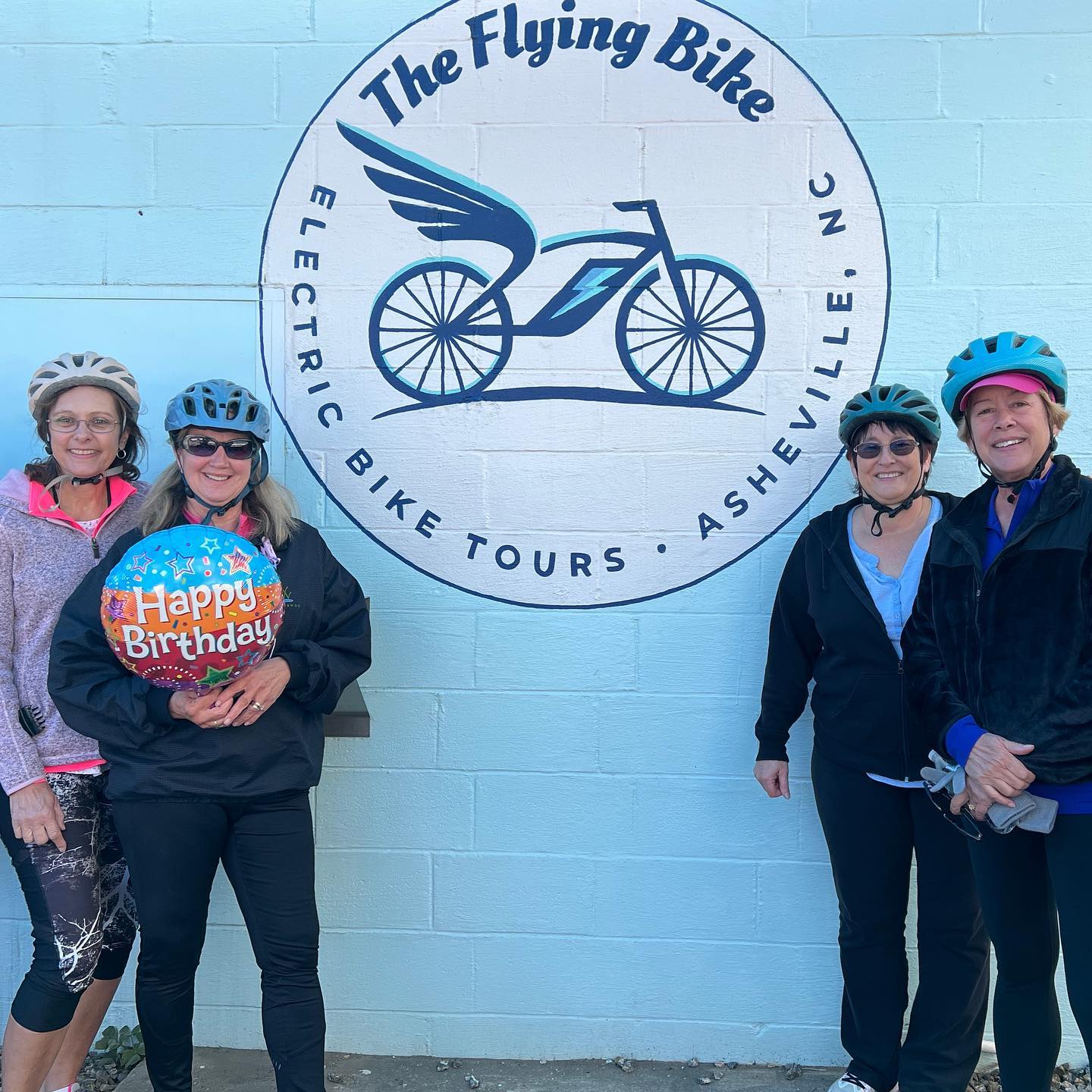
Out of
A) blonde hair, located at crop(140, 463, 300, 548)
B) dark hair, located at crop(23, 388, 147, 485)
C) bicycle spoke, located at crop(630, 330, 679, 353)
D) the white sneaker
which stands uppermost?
bicycle spoke, located at crop(630, 330, 679, 353)

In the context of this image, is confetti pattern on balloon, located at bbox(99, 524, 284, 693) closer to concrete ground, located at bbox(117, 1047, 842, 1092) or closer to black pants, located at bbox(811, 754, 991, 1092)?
concrete ground, located at bbox(117, 1047, 842, 1092)

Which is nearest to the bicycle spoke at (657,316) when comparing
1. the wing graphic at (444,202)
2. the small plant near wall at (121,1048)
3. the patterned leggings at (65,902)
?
the wing graphic at (444,202)

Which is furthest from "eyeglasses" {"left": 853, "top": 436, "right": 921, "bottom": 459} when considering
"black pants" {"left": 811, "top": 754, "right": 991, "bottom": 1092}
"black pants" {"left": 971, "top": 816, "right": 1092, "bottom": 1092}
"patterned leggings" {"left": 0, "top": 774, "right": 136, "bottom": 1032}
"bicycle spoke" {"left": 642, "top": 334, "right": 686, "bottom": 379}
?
"patterned leggings" {"left": 0, "top": 774, "right": 136, "bottom": 1032}

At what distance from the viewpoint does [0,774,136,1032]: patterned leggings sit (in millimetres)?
2562

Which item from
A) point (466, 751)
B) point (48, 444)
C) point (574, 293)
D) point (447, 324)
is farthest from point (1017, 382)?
point (48, 444)

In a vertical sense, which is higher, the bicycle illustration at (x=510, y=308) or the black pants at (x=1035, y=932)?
the bicycle illustration at (x=510, y=308)

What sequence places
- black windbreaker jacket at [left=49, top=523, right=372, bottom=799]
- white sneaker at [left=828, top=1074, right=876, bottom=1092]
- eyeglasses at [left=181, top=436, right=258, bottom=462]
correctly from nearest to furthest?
1. black windbreaker jacket at [left=49, top=523, right=372, bottom=799]
2. eyeglasses at [left=181, top=436, right=258, bottom=462]
3. white sneaker at [left=828, top=1074, right=876, bottom=1092]

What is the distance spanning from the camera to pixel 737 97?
306 centimetres

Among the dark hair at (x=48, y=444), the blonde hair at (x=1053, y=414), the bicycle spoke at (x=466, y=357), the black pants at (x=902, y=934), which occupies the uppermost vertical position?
the bicycle spoke at (x=466, y=357)

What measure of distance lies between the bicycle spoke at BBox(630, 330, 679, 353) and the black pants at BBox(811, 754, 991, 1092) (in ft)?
3.91

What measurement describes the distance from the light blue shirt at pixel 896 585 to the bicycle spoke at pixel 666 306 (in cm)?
83

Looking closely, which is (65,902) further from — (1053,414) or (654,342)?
(1053,414)

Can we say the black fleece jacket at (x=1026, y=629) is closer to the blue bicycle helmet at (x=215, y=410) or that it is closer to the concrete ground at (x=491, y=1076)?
the concrete ground at (x=491, y=1076)

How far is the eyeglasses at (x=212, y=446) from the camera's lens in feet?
8.48
